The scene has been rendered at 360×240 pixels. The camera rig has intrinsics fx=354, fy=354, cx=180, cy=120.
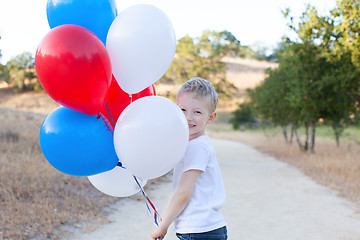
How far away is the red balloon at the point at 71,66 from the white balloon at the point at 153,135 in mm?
274

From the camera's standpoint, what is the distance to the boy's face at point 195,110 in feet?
6.62

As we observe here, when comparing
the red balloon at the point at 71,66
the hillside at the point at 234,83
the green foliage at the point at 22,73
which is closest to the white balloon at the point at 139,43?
A: the red balloon at the point at 71,66

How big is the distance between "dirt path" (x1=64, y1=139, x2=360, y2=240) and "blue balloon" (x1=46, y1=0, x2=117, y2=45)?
282 centimetres

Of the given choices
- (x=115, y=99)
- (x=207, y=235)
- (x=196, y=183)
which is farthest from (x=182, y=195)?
(x=115, y=99)

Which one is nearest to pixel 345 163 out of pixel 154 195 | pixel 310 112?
pixel 310 112

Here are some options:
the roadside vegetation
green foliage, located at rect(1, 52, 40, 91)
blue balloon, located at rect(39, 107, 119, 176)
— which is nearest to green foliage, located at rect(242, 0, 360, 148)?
the roadside vegetation

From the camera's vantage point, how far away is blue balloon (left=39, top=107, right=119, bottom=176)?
2.10 metres

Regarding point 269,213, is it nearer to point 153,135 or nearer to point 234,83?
point 153,135

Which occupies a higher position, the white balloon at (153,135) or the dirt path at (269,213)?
the white balloon at (153,135)

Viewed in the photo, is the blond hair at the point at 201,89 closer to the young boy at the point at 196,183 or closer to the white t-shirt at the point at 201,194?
the young boy at the point at 196,183

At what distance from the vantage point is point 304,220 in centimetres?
526

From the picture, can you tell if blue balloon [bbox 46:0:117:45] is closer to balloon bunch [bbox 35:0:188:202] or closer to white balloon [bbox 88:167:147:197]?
balloon bunch [bbox 35:0:188:202]

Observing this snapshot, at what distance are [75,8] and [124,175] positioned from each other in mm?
1172

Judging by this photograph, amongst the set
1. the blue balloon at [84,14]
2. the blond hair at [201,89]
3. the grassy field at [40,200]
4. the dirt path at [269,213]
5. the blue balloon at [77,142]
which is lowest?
the dirt path at [269,213]
